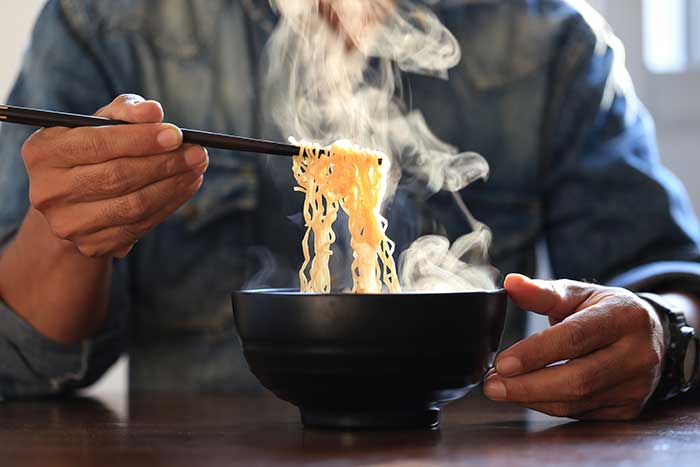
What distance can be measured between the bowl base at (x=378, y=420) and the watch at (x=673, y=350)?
0.29 m

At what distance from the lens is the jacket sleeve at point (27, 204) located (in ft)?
4.49

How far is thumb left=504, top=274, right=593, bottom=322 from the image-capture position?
940 millimetres

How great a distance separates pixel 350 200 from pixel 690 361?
0.41 m

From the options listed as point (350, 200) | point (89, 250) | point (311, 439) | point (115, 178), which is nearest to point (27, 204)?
point (89, 250)

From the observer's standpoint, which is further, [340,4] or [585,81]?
[585,81]

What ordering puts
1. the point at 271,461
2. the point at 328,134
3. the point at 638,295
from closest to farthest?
the point at 271,461 → the point at 638,295 → the point at 328,134

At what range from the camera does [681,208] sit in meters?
1.53

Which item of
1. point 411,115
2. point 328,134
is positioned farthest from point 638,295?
point 411,115

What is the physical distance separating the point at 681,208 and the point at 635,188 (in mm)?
75

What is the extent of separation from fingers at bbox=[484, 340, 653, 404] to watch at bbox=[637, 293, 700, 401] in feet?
0.28

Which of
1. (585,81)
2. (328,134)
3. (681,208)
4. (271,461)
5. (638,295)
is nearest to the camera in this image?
(271,461)

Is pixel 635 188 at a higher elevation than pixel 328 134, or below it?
below

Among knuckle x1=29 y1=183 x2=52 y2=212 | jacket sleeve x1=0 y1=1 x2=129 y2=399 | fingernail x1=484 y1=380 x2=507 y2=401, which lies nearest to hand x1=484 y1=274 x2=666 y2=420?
fingernail x1=484 y1=380 x2=507 y2=401

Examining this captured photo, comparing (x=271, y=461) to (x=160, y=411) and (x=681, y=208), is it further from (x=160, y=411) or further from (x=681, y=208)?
(x=681, y=208)
